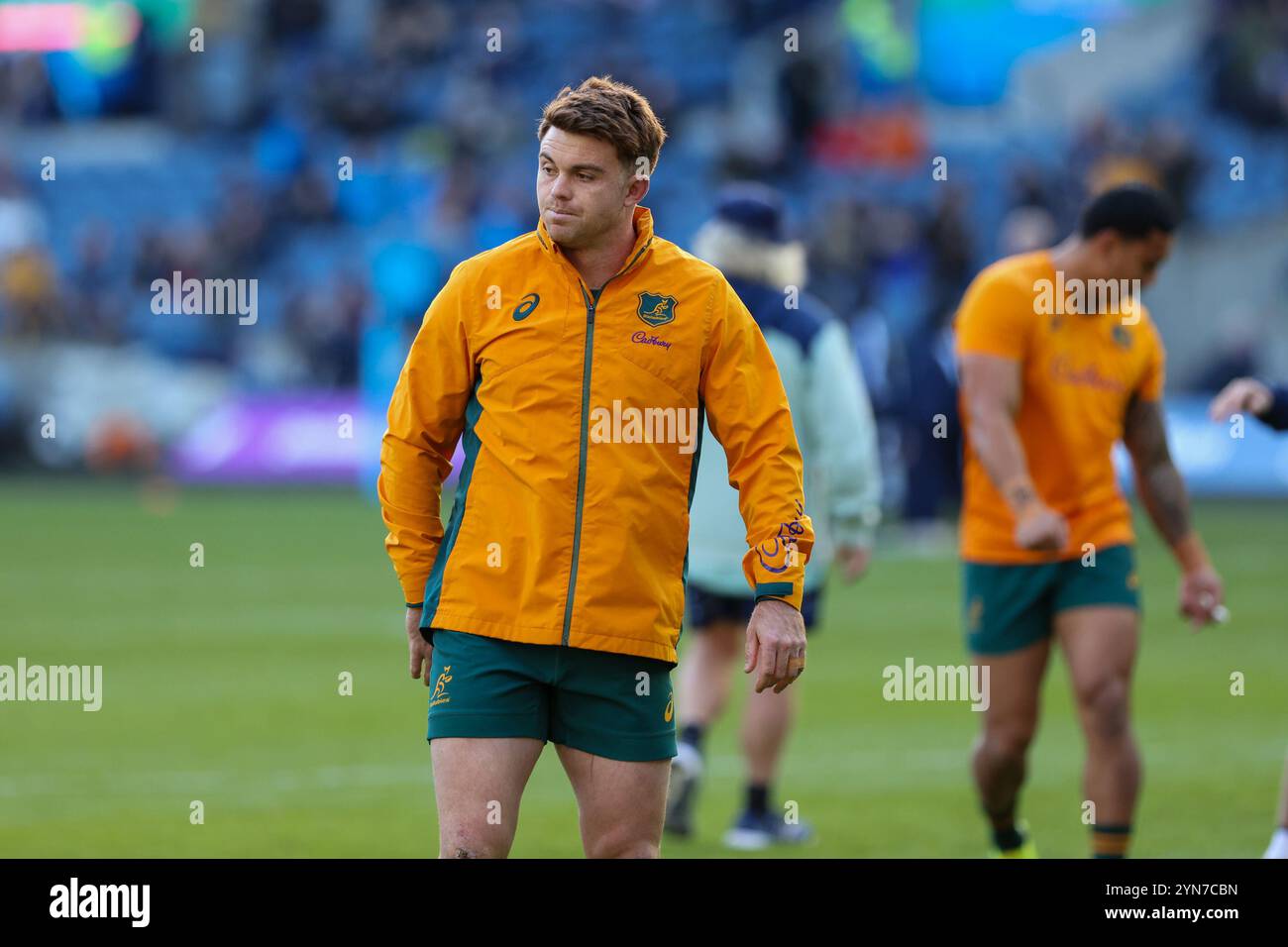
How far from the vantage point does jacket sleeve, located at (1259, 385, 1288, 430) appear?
7.08m

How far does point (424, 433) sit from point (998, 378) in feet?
9.31

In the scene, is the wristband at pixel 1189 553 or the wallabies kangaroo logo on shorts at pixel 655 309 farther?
the wristband at pixel 1189 553

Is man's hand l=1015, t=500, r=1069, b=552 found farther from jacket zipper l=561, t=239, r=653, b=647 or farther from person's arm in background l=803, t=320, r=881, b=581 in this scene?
jacket zipper l=561, t=239, r=653, b=647

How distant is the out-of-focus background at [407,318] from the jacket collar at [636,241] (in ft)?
11.9

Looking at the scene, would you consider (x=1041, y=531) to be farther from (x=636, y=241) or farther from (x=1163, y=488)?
(x=636, y=241)

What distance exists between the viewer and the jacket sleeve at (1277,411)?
7.08 meters

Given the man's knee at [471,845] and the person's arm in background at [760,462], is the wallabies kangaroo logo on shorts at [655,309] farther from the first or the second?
the man's knee at [471,845]

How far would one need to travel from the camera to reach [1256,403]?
7035 millimetres

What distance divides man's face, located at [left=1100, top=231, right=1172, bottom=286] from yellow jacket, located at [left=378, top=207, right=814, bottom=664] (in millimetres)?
2531

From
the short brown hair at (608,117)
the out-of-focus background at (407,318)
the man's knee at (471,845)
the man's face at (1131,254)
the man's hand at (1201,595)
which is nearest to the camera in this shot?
the man's knee at (471,845)

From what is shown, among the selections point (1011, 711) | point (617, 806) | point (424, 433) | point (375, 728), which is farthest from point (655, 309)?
point (375, 728)

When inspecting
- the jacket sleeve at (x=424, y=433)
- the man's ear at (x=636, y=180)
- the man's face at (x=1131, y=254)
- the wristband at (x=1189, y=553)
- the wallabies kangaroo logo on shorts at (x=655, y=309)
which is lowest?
the wristband at (x=1189, y=553)

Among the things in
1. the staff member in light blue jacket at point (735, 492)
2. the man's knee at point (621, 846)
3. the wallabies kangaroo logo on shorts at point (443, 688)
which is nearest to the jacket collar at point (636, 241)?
the wallabies kangaroo logo on shorts at point (443, 688)

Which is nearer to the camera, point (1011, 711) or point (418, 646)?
point (418, 646)
